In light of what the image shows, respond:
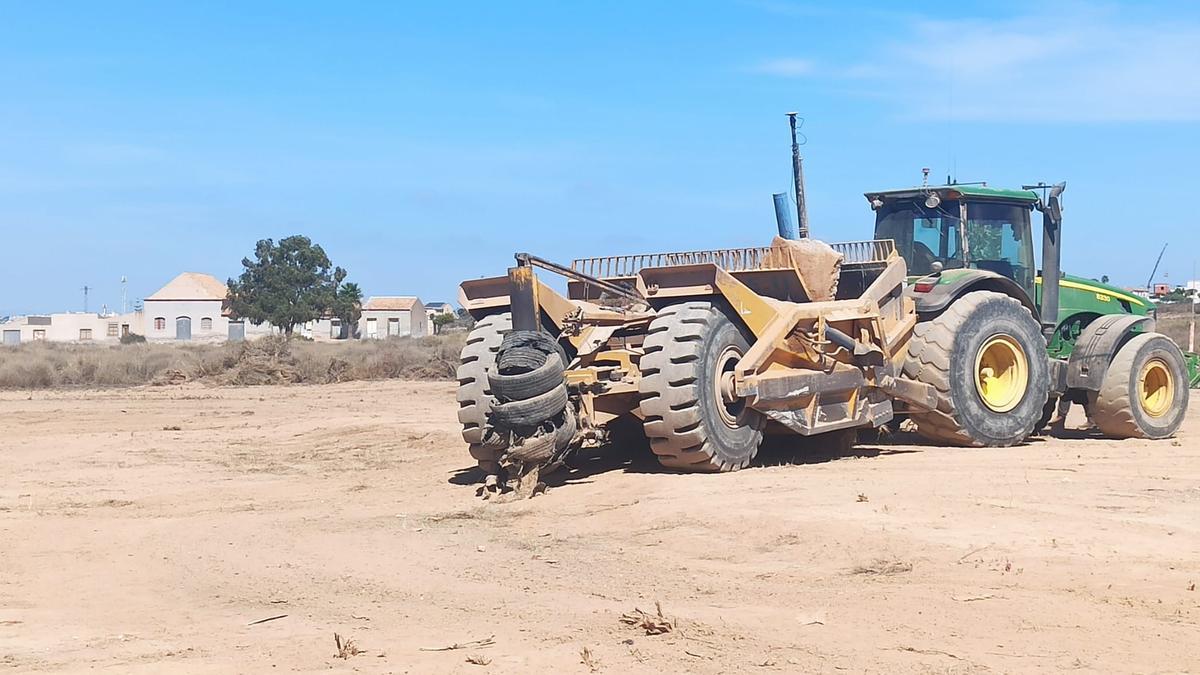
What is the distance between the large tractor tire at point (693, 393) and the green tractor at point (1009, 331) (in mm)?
2698

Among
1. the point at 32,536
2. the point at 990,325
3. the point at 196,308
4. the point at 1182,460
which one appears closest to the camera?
Result: the point at 32,536

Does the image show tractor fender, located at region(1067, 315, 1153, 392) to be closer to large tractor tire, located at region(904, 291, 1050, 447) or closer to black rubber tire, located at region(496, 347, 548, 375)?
large tractor tire, located at region(904, 291, 1050, 447)

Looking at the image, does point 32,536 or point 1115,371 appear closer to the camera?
point 32,536

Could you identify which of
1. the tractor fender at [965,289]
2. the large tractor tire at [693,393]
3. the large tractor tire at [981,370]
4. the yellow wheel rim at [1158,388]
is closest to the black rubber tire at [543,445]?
the large tractor tire at [693,393]

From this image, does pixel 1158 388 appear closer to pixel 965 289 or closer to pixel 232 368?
pixel 965 289

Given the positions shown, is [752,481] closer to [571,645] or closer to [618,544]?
[618,544]

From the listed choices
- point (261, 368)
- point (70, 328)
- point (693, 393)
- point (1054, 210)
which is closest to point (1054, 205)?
point (1054, 210)

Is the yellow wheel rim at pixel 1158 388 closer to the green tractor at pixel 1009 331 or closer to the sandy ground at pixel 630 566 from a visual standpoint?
the green tractor at pixel 1009 331

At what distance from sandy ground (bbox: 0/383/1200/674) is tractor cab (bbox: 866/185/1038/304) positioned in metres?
2.42

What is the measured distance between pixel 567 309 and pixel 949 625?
20.3 feet

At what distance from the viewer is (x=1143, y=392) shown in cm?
1499

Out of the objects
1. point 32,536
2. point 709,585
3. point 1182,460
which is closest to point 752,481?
point 709,585

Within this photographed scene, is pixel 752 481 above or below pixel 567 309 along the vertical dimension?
below

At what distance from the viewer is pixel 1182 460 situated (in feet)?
38.9
